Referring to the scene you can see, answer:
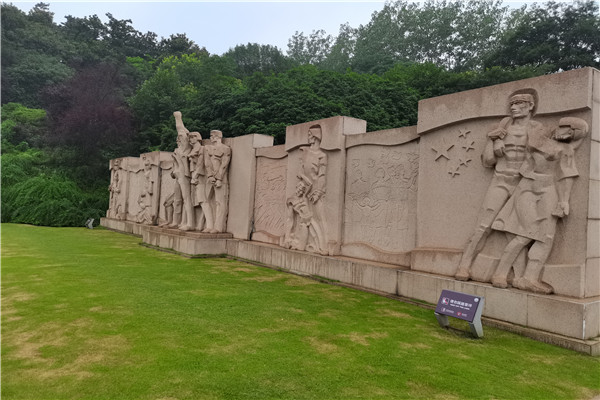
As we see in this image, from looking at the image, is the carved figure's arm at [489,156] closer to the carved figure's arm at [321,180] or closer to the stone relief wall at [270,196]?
the carved figure's arm at [321,180]

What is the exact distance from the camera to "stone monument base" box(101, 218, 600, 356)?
167 inches

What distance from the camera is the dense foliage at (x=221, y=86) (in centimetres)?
1908

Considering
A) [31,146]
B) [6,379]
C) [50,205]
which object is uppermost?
[31,146]

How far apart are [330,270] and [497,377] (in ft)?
13.4

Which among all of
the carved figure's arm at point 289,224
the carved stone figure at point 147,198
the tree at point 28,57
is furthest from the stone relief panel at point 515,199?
the tree at point 28,57

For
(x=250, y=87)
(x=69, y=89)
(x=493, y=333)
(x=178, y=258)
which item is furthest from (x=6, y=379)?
(x=69, y=89)

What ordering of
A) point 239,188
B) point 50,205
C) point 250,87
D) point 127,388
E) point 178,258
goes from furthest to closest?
1. point 250,87
2. point 50,205
3. point 239,188
4. point 178,258
5. point 127,388

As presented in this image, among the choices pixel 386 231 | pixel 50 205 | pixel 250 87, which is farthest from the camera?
pixel 250 87

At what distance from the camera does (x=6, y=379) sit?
3.03m

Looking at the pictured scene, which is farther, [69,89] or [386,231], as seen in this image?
[69,89]

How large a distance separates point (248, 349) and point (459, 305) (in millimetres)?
2348

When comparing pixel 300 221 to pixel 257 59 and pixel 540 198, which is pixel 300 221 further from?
pixel 257 59

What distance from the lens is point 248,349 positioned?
3.76 metres

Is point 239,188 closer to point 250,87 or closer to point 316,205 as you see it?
point 316,205
